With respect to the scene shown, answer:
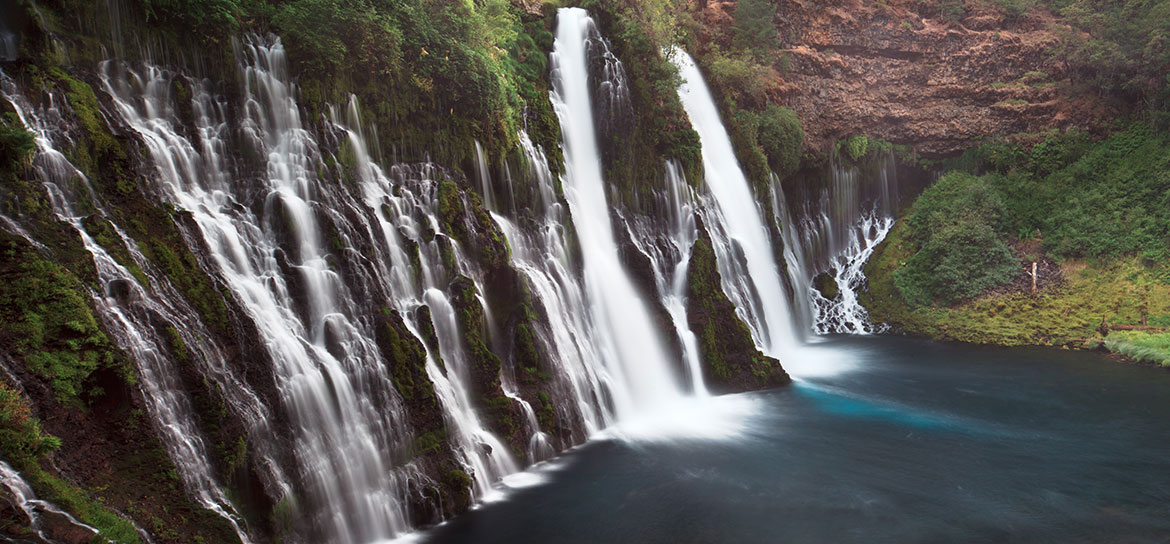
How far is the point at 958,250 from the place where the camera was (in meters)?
27.2

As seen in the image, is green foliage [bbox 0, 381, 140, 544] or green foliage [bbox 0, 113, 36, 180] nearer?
green foliage [bbox 0, 381, 140, 544]

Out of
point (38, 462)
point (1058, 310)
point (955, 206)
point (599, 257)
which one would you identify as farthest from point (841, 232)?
point (38, 462)

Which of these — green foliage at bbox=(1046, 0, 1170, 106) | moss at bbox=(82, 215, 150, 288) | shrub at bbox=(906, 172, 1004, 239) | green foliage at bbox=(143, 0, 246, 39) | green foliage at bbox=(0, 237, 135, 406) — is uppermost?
green foliage at bbox=(1046, 0, 1170, 106)

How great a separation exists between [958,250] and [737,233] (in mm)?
10510

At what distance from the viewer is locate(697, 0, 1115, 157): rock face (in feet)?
98.9

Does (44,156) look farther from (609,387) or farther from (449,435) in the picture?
(609,387)

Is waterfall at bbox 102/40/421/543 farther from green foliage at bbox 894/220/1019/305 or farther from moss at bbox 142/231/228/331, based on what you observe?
green foliage at bbox 894/220/1019/305

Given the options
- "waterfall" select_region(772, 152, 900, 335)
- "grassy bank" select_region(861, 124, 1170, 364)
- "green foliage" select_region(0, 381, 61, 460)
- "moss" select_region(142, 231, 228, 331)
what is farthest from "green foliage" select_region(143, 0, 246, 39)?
"grassy bank" select_region(861, 124, 1170, 364)

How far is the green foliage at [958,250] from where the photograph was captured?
26625 millimetres

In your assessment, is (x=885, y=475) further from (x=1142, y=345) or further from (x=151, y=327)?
(x=1142, y=345)

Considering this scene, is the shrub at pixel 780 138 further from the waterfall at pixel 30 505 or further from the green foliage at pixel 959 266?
the waterfall at pixel 30 505

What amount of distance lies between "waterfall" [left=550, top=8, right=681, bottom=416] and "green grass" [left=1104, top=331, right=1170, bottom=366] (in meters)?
15.5

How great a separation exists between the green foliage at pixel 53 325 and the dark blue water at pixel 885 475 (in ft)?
17.3

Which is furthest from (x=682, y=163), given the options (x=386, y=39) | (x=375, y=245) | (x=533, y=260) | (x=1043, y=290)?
(x=1043, y=290)
